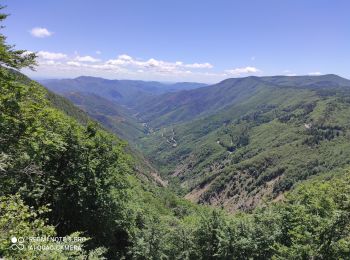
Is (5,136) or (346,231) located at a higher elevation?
(5,136)

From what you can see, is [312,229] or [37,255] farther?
[312,229]

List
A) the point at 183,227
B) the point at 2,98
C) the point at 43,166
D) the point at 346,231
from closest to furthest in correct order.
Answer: the point at 2,98 < the point at 346,231 < the point at 43,166 < the point at 183,227

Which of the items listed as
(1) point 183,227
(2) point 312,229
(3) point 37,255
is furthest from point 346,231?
(3) point 37,255

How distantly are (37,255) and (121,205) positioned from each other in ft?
79.1

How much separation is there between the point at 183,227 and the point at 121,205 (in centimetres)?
797

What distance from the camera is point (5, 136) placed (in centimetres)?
2308

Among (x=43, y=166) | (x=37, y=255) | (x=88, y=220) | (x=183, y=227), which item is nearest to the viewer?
(x=37, y=255)

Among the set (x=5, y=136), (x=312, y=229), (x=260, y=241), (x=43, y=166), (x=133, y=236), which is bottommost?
(x=133, y=236)

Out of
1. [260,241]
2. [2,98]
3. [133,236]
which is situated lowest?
[133,236]

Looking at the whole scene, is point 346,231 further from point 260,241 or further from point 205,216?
point 205,216

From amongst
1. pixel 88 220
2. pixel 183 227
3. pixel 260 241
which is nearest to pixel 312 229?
pixel 260 241

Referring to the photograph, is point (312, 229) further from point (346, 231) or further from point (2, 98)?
point (2, 98)

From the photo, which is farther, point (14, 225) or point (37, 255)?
point (14, 225)

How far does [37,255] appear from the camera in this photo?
15562 mm
